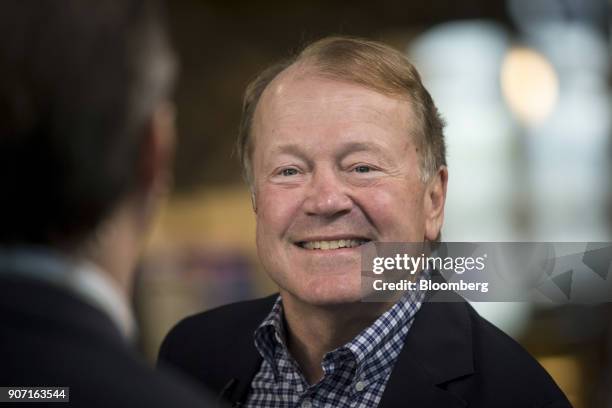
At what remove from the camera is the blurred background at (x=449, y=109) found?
2.15 metres

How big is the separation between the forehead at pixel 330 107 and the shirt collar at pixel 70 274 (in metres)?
0.44

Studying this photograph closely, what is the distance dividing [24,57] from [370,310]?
1.95ft

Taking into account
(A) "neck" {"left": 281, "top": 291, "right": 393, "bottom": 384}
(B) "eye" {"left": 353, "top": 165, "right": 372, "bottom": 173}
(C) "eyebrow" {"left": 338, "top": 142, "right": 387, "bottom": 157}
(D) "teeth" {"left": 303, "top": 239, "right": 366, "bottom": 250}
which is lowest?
(A) "neck" {"left": 281, "top": 291, "right": 393, "bottom": 384}

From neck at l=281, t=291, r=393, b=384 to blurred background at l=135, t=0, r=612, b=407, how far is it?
2.83 feet

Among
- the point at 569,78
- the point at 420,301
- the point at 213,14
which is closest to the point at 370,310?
the point at 420,301

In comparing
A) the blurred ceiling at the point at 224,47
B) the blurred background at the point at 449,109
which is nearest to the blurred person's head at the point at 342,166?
the blurred background at the point at 449,109

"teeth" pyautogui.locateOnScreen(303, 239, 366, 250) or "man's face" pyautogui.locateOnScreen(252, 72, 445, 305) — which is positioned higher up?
"man's face" pyautogui.locateOnScreen(252, 72, 445, 305)

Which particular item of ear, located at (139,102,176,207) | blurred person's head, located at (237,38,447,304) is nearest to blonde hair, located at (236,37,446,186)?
blurred person's head, located at (237,38,447,304)

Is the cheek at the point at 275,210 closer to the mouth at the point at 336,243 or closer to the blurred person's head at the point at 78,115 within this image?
the mouth at the point at 336,243

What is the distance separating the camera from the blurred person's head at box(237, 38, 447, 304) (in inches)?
37.5

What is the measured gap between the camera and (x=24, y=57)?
1.65 ft

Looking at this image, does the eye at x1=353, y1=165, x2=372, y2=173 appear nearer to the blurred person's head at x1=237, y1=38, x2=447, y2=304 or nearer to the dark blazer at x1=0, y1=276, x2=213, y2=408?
the blurred person's head at x1=237, y1=38, x2=447, y2=304

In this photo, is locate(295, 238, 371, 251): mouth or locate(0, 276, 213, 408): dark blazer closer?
locate(0, 276, 213, 408): dark blazer

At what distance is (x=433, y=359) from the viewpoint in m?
0.95
